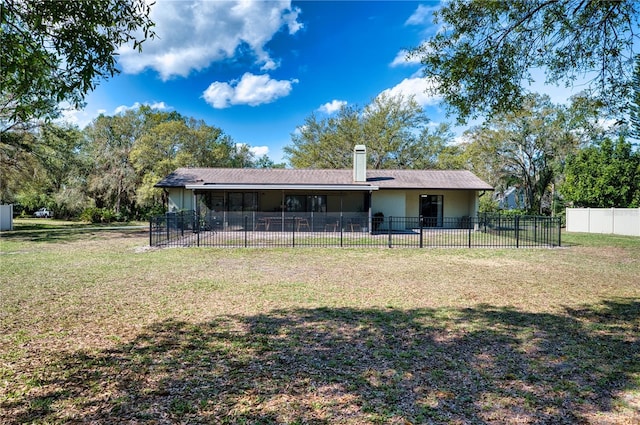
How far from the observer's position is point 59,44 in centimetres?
362

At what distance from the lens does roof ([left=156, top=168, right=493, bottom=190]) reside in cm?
2038

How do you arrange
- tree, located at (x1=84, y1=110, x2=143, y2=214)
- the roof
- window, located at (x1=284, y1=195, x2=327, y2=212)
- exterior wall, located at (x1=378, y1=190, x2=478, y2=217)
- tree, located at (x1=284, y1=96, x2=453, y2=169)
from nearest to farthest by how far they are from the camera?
the roof, window, located at (x1=284, y1=195, x2=327, y2=212), exterior wall, located at (x1=378, y1=190, x2=478, y2=217), tree, located at (x1=84, y1=110, x2=143, y2=214), tree, located at (x1=284, y1=96, x2=453, y2=169)

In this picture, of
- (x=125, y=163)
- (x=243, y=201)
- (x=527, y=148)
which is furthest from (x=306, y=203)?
(x=527, y=148)

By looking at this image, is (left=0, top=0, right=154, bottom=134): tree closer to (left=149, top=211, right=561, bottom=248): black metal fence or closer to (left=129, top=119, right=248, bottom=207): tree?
(left=149, top=211, right=561, bottom=248): black metal fence

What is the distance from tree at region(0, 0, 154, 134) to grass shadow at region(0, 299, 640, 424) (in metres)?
2.59

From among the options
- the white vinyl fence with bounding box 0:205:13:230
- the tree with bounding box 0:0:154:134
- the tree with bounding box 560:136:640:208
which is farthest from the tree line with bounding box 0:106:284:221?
→ the tree with bounding box 560:136:640:208

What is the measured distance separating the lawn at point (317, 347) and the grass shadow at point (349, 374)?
0.06ft

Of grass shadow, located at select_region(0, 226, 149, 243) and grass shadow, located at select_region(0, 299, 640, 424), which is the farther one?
grass shadow, located at select_region(0, 226, 149, 243)

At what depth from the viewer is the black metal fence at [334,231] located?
549 inches

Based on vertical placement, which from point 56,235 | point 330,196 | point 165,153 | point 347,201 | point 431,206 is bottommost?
point 56,235

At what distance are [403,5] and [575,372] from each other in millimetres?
7578

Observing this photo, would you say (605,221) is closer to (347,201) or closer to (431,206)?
(431,206)

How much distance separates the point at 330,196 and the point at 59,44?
17600mm

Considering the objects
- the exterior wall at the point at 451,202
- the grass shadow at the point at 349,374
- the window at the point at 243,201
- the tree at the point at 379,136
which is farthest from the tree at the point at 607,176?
the grass shadow at the point at 349,374
